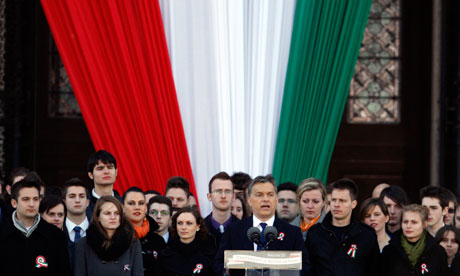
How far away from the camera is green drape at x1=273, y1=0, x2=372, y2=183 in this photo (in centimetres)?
727

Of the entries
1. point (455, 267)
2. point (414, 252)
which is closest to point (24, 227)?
point (414, 252)

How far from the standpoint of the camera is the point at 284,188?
21.5ft

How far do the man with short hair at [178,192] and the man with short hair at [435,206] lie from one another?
1809 mm

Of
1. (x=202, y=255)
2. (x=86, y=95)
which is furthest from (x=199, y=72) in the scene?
(x=202, y=255)

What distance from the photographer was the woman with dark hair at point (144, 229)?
231 inches

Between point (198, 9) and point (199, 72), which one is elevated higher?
point (198, 9)

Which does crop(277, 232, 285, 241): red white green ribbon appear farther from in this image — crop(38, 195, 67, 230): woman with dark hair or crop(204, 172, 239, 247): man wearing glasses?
crop(38, 195, 67, 230): woman with dark hair

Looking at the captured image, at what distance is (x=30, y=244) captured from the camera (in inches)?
217

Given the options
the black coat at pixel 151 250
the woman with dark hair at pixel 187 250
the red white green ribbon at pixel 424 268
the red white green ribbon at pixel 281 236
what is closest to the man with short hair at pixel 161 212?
the black coat at pixel 151 250

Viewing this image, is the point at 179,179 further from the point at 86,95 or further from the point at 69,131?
the point at 69,131

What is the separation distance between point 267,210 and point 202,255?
0.78 meters

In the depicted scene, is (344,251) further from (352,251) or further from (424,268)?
(424,268)

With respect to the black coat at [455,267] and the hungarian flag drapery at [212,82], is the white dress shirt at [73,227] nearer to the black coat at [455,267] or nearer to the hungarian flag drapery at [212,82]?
the hungarian flag drapery at [212,82]

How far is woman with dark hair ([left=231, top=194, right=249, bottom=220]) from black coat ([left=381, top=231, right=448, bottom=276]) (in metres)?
1.34
